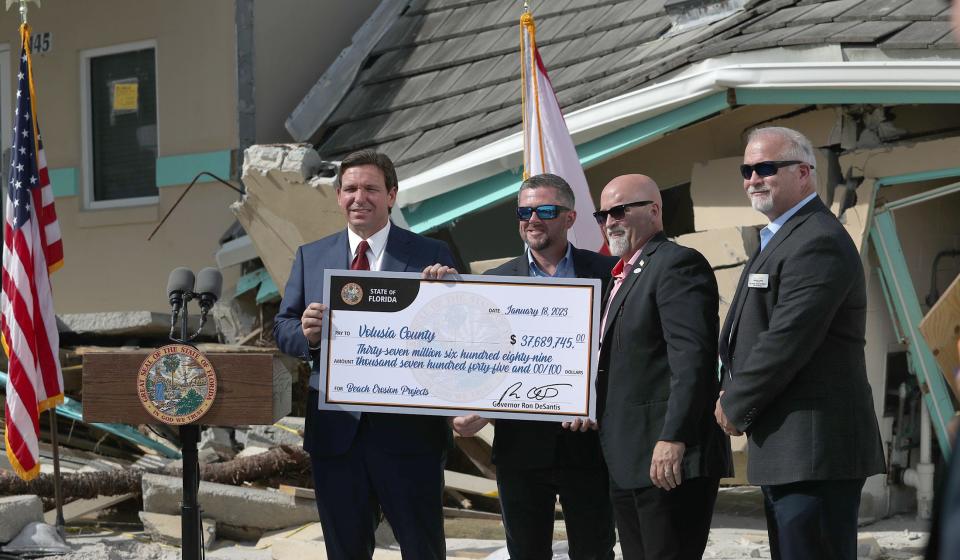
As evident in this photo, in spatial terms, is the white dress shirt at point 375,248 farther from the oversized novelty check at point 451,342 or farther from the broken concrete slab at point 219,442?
the broken concrete slab at point 219,442

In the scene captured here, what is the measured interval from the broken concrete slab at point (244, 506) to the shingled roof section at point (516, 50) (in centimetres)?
239

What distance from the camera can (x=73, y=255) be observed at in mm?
11664

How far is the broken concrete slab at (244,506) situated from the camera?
789 cm

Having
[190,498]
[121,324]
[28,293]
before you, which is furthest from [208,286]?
[121,324]

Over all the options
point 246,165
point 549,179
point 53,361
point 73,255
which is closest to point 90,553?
point 53,361

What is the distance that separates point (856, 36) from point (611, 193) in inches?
113

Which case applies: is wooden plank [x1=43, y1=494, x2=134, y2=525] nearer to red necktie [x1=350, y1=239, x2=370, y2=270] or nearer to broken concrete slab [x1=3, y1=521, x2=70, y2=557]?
broken concrete slab [x1=3, y1=521, x2=70, y2=557]

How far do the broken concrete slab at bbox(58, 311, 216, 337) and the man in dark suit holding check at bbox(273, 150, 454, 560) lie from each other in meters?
5.62

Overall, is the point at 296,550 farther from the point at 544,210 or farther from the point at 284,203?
the point at 544,210

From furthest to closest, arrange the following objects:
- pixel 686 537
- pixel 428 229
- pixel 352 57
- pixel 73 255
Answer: pixel 73 255 → pixel 352 57 → pixel 428 229 → pixel 686 537

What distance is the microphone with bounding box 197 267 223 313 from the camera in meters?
5.84

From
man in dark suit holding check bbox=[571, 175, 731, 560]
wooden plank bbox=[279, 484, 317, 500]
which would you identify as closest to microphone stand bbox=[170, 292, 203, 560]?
man in dark suit holding check bbox=[571, 175, 731, 560]

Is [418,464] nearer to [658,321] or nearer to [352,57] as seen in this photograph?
[658,321]

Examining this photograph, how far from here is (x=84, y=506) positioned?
856cm
